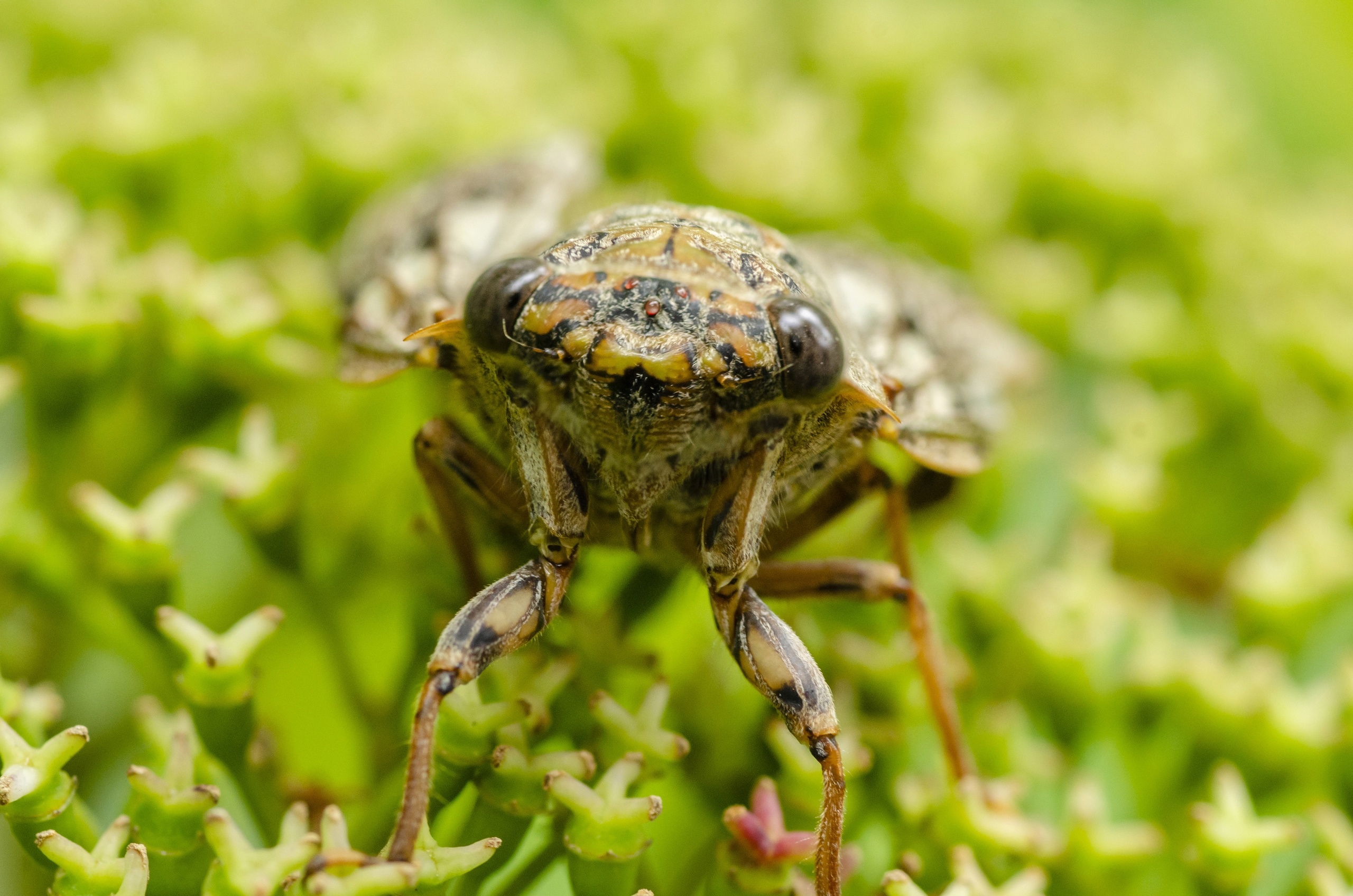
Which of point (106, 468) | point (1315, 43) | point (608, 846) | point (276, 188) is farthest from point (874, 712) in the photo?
point (1315, 43)

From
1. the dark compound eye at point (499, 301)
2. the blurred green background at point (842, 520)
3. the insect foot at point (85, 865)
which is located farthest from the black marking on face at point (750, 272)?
the insect foot at point (85, 865)

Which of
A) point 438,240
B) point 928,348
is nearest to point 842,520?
point 928,348

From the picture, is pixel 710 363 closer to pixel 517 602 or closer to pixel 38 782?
pixel 517 602

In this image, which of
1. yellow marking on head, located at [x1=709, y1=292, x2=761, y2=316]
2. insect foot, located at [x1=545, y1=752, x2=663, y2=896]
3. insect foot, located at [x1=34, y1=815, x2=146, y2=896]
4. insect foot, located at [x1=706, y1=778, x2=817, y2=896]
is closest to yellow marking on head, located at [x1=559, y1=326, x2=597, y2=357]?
yellow marking on head, located at [x1=709, y1=292, x2=761, y2=316]

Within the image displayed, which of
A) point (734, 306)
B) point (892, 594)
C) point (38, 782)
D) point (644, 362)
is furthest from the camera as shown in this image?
point (892, 594)

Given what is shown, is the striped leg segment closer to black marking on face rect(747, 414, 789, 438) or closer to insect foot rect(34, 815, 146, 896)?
black marking on face rect(747, 414, 789, 438)

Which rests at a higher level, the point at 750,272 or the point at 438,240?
the point at 750,272

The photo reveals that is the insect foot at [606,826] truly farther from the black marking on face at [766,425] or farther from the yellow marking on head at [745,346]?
the yellow marking on head at [745,346]
